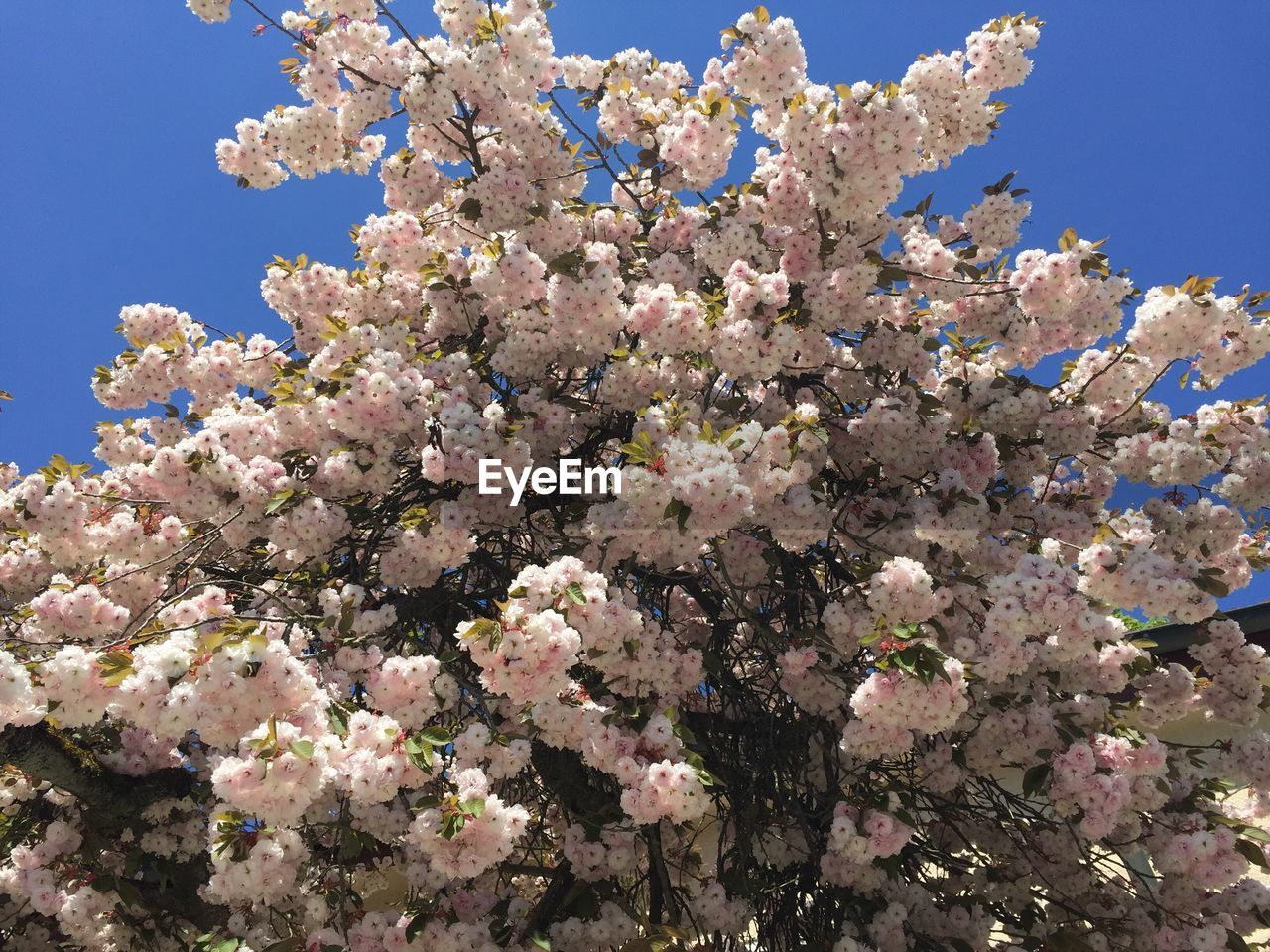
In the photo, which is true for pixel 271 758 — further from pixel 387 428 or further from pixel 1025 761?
pixel 1025 761

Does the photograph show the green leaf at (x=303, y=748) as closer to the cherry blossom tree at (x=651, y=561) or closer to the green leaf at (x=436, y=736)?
the cherry blossom tree at (x=651, y=561)

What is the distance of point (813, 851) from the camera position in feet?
12.2

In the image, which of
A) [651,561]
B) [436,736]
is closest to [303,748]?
[436,736]

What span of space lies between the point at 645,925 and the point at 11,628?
11.1 feet

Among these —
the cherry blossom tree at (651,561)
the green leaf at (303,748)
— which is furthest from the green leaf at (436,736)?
the green leaf at (303,748)

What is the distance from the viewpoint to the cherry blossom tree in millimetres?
3092

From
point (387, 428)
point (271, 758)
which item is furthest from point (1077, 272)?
point (271, 758)

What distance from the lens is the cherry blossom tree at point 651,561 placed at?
10.1 ft

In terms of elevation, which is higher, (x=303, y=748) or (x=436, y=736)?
(x=436, y=736)

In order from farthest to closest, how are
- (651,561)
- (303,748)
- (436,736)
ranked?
(651,561) < (436,736) < (303,748)

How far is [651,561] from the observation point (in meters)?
3.72

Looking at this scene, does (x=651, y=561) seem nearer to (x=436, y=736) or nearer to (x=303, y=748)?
(x=436, y=736)

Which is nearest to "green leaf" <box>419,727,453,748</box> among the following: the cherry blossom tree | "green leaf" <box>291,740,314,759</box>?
the cherry blossom tree

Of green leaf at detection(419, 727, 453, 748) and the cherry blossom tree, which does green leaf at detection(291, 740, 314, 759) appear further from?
green leaf at detection(419, 727, 453, 748)
